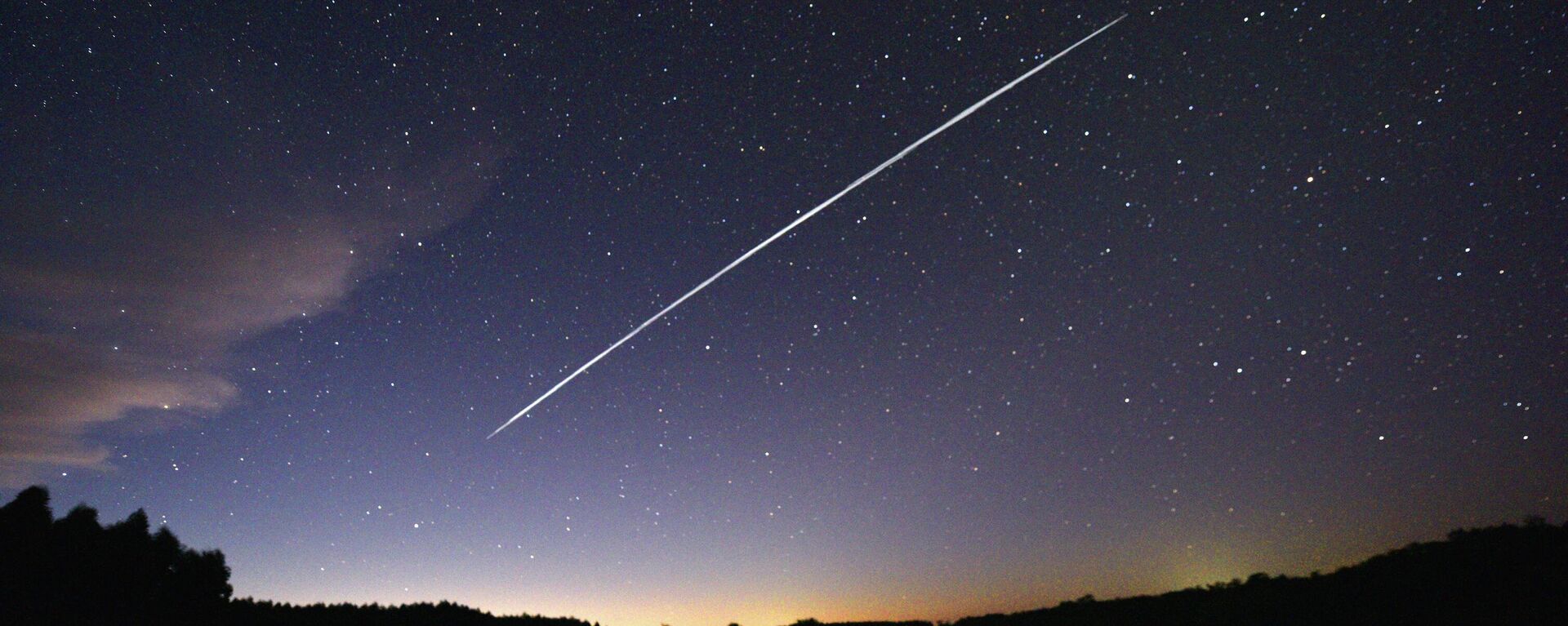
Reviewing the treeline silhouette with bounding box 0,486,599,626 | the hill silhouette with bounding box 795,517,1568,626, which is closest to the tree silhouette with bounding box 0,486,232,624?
the treeline silhouette with bounding box 0,486,599,626

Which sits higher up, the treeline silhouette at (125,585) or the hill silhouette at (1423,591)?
the treeline silhouette at (125,585)

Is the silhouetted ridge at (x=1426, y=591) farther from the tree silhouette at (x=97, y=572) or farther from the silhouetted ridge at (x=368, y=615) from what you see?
the tree silhouette at (x=97, y=572)

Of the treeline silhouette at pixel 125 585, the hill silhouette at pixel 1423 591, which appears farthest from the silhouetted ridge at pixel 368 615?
the hill silhouette at pixel 1423 591

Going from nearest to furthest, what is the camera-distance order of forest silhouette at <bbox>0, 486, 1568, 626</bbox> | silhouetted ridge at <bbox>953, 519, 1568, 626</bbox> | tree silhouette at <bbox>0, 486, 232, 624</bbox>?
1. silhouetted ridge at <bbox>953, 519, 1568, 626</bbox>
2. forest silhouette at <bbox>0, 486, 1568, 626</bbox>
3. tree silhouette at <bbox>0, 486, 232, 624</bbox>

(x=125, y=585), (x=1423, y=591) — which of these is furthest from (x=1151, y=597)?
(x=125, y=585)

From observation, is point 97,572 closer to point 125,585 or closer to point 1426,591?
point 125,585

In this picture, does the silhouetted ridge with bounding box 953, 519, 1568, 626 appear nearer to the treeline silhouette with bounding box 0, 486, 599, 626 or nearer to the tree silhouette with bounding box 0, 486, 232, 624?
the treeline silhouette with bounding box 0, 486, 599, 626
